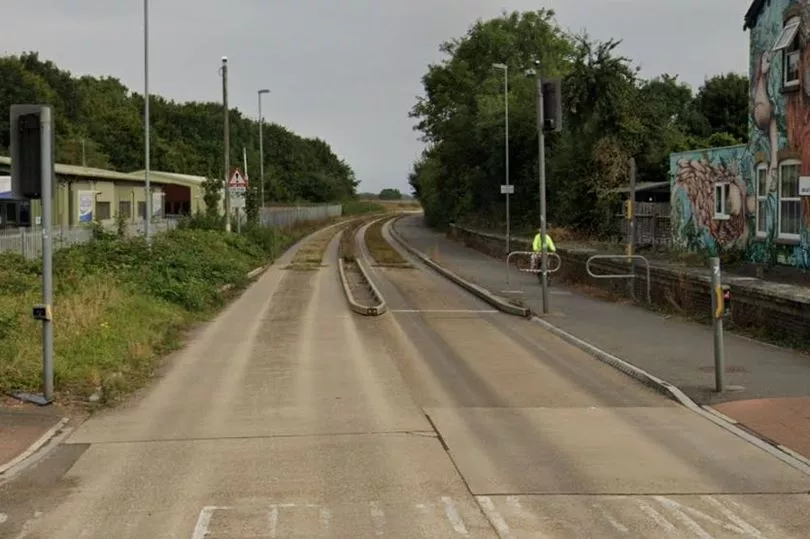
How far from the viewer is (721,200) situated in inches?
1041

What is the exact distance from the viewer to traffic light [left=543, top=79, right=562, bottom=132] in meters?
18.6

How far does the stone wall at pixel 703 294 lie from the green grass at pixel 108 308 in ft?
30.8

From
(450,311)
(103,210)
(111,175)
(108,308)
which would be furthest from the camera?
(103,210)

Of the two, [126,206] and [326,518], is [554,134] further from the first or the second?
[326,518]

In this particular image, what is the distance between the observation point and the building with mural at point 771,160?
68.0ft

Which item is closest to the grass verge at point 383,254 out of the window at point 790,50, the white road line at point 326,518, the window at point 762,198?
the window at point 762,198

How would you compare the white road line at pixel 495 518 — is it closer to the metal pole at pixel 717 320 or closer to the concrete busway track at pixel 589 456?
the concrete busway track at pixel 589 456

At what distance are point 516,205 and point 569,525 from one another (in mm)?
47209

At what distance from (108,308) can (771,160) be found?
1552 centimetres

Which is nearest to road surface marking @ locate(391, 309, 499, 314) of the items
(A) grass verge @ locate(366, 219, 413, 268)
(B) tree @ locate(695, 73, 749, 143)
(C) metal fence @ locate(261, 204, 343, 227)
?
(A) grass verge @ locate(366, 219, 413, 268)

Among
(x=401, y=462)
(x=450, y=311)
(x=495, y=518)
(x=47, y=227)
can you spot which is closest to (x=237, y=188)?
(x=450, y=311)

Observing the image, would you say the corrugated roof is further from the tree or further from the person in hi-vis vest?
the tree

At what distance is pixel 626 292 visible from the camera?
886 inches

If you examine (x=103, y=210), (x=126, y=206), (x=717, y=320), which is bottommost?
(x=717, y=320)
